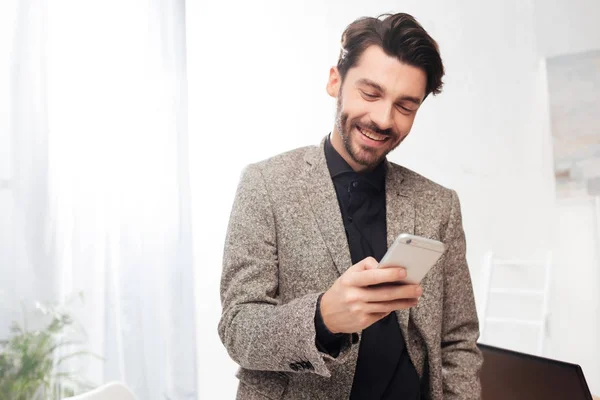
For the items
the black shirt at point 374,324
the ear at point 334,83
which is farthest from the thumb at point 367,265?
the ear at point 334,83

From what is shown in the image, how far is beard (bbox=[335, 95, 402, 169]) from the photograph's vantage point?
1143 mm

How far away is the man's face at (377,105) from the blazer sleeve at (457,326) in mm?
187

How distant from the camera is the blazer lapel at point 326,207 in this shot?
1062mm

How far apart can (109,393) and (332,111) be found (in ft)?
6.63

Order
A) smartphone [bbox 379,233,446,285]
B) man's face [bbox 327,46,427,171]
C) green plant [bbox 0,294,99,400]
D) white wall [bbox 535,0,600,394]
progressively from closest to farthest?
smartphone [bbox 379,233,446,285]
man's face [bbox 327,46,427,171]
green plant [bbox 0,294,99,400]
white wall [bbox 535,0,600,394]

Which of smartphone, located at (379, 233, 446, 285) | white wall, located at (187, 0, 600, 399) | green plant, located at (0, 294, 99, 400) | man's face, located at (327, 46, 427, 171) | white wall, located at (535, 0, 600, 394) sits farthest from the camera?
white wall, located at (187, 0, 600, 399)

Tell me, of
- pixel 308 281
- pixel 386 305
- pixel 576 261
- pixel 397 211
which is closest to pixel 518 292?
pixel 576 261

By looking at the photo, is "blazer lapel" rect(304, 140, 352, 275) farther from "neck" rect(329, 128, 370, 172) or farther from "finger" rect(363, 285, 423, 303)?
"finger" rect(363, 285, 423, 303)

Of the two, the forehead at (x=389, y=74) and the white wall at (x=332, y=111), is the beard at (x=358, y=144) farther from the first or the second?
the white wall at (x=332, y=111)

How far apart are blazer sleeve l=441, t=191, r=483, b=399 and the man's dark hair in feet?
0.86

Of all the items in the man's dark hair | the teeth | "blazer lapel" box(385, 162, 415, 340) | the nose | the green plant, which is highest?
the man's dark hair

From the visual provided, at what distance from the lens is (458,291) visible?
1.18 metres

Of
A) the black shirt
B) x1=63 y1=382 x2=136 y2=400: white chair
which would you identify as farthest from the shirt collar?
x1=63 y1=382 x2=136 y2=400: white chair

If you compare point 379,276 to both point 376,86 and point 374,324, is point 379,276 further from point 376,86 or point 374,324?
point 376,86
